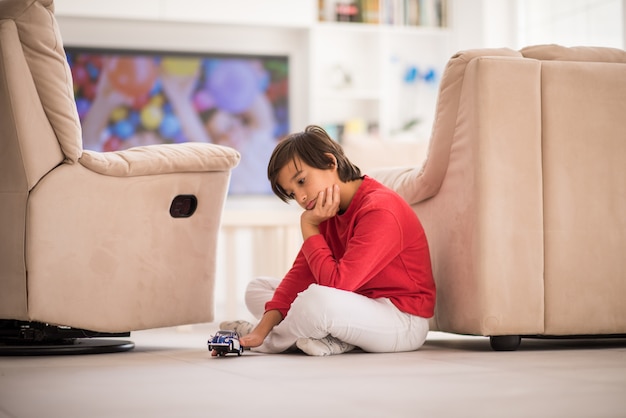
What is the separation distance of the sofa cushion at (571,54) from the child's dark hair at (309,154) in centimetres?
56

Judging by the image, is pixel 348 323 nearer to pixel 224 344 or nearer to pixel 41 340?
pixel 224 344

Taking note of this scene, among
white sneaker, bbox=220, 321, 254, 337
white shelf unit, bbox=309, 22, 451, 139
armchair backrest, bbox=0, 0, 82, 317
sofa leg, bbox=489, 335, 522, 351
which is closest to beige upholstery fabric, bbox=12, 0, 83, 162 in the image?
armchair backrest, bbox=0, 0, 82, 317

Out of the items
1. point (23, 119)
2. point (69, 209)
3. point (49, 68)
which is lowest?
point (69, 209)

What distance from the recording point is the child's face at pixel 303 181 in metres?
2.14

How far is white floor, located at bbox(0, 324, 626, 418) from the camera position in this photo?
1.22m

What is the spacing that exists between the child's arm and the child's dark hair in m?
0.30

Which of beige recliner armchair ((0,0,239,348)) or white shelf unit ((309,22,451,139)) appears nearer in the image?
beige recliner armchair ((0,0,239,348))

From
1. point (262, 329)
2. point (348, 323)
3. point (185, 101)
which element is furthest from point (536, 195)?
point (185, 101)

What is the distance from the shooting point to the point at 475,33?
5.69 meters

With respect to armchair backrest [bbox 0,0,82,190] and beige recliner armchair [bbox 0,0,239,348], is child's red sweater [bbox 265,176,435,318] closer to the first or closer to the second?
beige recliner armchair [bbox 0,0,239,348]

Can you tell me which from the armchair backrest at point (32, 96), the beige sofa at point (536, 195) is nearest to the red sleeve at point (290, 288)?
the beige sofa at point (536, 195)

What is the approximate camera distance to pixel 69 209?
7.01 feet

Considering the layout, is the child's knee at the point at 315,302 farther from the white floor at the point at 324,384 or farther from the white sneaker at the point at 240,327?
the white sneaker at the point at 240,327

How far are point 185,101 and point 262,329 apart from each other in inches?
141
